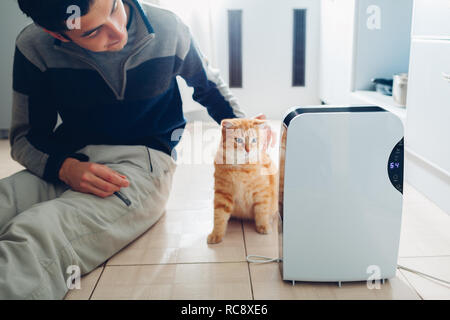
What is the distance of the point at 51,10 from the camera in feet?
2.77

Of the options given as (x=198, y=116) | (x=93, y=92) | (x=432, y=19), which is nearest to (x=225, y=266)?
(x=93, y=92)

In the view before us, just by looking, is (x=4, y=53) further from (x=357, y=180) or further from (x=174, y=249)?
(x=357, y=180)

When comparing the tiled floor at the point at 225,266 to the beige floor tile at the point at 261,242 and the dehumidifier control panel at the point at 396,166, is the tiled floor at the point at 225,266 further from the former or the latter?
the dehumidifier control panel at the point at 396,166

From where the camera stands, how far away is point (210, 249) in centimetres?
104

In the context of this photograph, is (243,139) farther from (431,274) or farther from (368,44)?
(368,44)

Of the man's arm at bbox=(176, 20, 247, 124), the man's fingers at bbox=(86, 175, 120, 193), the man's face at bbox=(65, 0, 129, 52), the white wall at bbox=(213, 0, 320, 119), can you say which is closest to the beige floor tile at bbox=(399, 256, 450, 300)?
the man's arm at bbox=(176, 20, 247, 124)

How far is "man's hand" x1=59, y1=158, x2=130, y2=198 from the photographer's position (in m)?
1.02

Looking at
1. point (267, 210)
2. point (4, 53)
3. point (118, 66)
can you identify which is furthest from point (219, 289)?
point (4, 53)

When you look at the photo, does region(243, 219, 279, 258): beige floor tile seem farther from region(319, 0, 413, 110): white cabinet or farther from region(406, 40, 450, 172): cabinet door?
region(319, 0, 413, 110): white cabinet

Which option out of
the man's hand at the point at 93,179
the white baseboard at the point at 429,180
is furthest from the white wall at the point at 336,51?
the man's hand at the point at 93,179

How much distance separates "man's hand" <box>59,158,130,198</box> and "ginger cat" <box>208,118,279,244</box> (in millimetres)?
226

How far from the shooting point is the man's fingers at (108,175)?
102 centimetres

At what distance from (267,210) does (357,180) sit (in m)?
0.32
